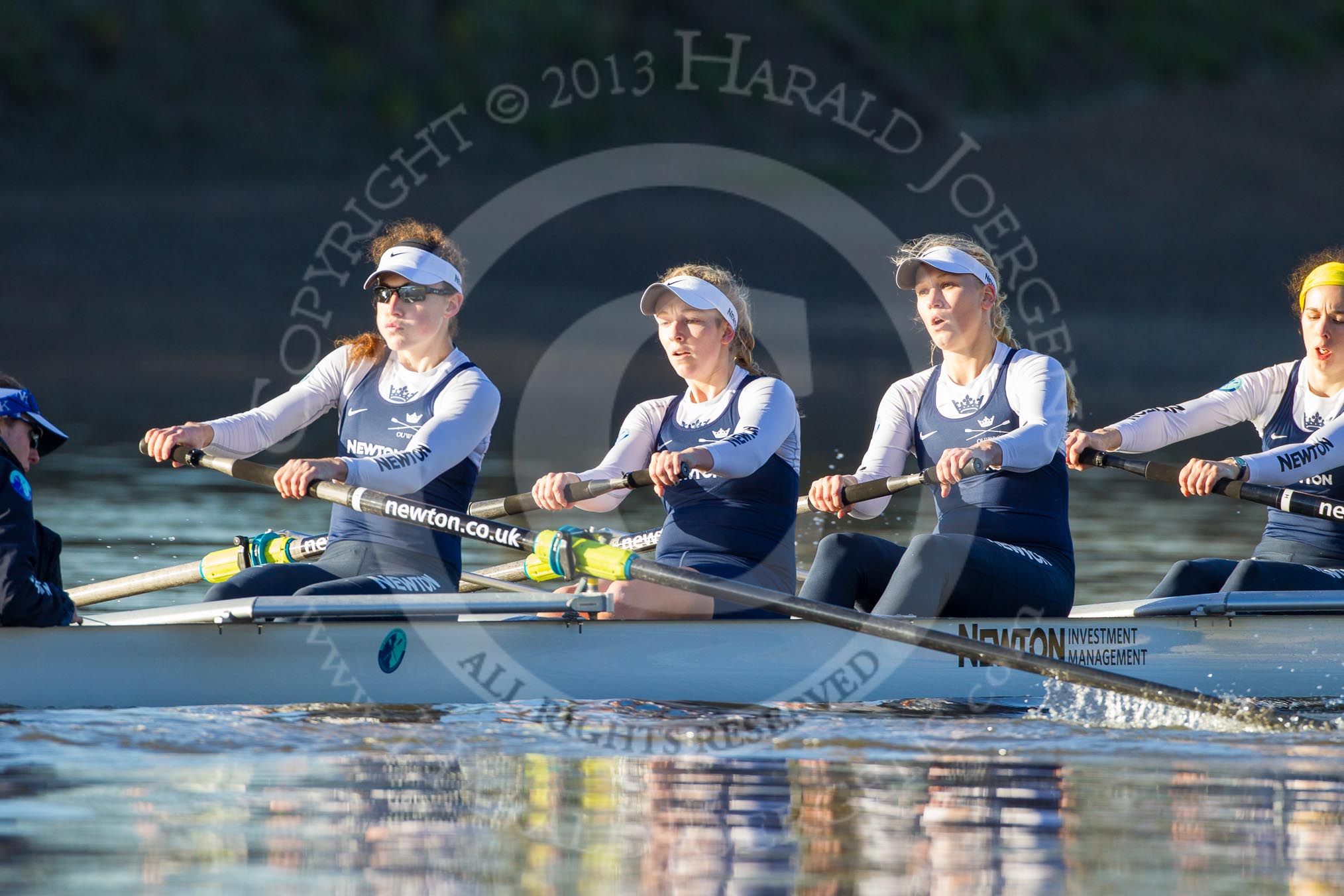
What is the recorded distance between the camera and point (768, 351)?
23156 mm

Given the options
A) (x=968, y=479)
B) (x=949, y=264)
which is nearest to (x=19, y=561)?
(x=968, y=479)

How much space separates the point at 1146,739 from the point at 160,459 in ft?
11.0

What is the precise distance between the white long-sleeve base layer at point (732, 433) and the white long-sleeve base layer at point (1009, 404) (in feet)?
1.05

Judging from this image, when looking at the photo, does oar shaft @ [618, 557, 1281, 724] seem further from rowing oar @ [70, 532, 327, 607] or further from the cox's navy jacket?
the cox's navy jacket

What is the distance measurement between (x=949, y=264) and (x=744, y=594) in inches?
55.4

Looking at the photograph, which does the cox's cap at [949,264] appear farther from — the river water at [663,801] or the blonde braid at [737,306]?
the river water at [663,801]

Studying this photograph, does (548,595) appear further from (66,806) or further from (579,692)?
(66,806)

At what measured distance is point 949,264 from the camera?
6930mm

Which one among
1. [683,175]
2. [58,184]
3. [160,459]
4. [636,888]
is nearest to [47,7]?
[58,184]

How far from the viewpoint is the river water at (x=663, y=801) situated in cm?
445

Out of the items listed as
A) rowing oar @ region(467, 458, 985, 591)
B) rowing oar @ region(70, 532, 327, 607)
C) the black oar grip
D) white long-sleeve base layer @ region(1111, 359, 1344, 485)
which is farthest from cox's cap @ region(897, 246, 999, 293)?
the black oar grip

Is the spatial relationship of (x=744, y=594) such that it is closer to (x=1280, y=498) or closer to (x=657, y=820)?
(x=657, y=820)

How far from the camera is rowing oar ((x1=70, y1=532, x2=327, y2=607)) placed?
24.6 ft

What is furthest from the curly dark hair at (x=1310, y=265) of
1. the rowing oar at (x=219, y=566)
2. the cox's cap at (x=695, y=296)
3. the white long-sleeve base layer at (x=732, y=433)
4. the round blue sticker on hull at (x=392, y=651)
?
the rowing oar at (x=219, y=566)
